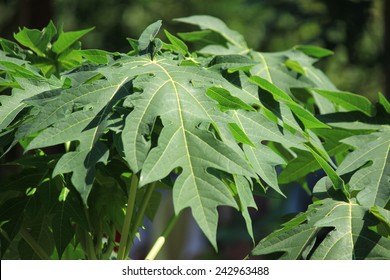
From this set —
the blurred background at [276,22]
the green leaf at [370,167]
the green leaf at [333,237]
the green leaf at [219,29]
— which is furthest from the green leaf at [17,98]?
the blurred background at [276,22]

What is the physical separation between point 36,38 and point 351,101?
83cm

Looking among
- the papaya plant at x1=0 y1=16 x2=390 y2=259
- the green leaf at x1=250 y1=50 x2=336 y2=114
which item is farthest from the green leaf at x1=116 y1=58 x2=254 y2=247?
the green leaf at x1=250 y1=50 x2=336 y2=114

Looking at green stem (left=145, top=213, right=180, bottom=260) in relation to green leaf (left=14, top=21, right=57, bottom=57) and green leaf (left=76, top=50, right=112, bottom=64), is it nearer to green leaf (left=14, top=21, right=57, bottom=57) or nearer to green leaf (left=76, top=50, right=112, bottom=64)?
green leaf (left=76, top=50, right=112, bottom=64)

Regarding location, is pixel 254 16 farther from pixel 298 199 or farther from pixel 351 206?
pixel 351 206

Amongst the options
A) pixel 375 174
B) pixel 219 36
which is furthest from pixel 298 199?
pixel 375 174

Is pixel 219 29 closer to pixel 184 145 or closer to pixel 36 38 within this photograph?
pixel 36 38

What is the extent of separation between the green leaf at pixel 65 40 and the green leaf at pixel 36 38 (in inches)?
1.1

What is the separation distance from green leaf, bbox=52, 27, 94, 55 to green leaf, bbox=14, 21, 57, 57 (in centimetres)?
3

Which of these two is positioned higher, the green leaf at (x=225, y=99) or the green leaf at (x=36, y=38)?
the green leaf at (x=225, y=99)

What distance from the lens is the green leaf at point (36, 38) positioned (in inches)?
74.4

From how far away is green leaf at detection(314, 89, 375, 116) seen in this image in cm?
185

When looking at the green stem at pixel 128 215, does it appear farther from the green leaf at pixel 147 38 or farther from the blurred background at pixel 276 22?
the blurred background at pixel 276 22

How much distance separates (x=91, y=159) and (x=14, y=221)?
39cm

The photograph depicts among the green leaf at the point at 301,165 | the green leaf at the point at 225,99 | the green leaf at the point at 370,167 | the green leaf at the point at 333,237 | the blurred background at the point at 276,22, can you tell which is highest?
the green leaf at the point at 225,99
